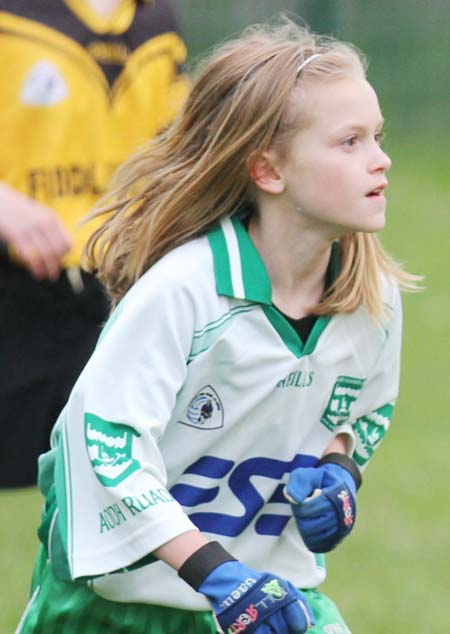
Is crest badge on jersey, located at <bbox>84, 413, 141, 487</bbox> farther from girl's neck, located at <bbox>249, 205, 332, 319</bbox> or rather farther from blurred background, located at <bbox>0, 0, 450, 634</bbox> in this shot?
blurred background, located at <bbox>0, 0, 450, 634</bbox>

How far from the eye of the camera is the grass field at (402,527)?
5.17m

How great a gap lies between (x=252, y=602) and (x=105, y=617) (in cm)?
51

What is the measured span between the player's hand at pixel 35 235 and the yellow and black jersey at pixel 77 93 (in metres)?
0.36

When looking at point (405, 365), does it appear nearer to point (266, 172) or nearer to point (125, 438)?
point (266, 172)

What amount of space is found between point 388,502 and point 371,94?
3.14 meters

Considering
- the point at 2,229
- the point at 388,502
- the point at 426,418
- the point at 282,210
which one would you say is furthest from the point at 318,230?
the point at 426,418

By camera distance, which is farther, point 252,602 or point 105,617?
point 105,617

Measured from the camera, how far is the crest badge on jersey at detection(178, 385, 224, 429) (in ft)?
A: 10.8

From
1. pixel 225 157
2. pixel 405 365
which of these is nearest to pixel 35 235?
pixel 225 157

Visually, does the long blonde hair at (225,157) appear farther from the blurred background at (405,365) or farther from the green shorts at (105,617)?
the blurred background at (405,365)

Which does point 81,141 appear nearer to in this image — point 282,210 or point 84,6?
point 84,6

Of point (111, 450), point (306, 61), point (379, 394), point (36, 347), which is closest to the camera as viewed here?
point (111, 450)

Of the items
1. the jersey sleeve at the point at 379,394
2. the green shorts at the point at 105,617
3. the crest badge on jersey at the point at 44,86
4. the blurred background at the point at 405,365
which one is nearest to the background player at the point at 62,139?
the crest badge on jersey at the point at 44,86

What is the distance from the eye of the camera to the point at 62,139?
4539 mm
